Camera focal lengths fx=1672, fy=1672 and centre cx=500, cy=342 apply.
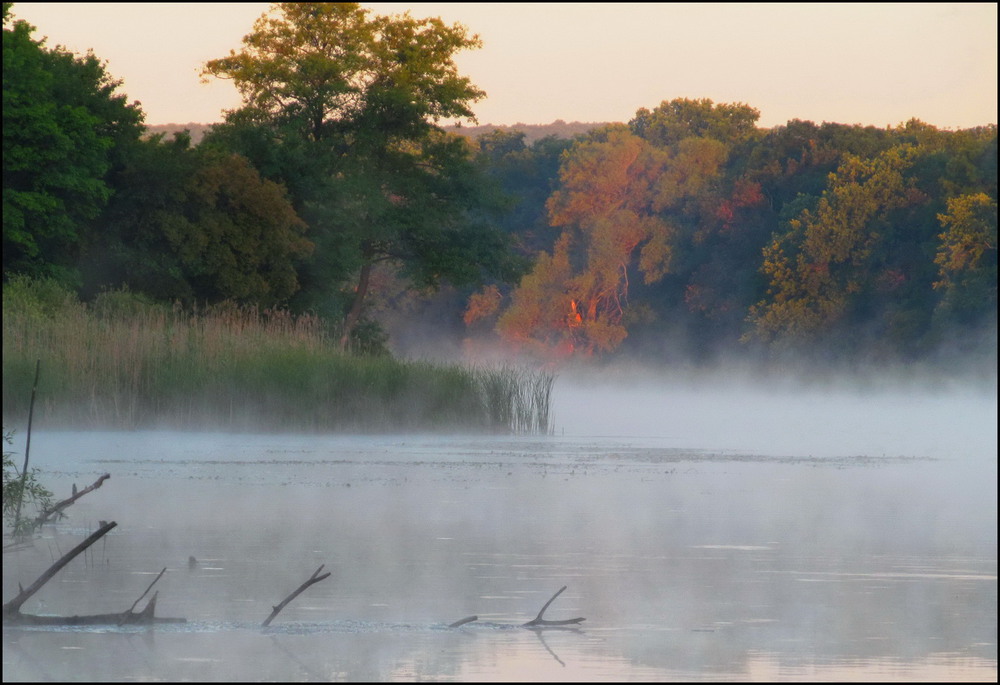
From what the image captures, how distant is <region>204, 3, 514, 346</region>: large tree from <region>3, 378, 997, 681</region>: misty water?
24331 millimetres

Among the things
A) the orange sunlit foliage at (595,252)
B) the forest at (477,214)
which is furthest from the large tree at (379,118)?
the orange sunlit foliage at (595,252)

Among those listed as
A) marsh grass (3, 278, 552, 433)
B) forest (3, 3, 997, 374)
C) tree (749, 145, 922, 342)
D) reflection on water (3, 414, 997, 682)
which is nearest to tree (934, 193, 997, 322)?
forest (3, 3, 997, 374)

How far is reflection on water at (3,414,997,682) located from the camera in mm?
6410

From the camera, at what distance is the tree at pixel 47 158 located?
99.8ft

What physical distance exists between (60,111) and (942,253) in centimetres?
2726

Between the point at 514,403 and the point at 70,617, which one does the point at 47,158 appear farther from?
the point at 70,617

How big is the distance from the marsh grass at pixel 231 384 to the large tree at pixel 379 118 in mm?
17719

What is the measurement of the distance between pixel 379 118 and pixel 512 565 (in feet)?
114

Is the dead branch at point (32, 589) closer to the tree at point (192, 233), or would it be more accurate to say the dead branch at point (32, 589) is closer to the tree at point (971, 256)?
the tree at point (192, 233)

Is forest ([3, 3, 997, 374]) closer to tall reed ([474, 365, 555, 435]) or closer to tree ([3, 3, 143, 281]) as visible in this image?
tree ([3, 3, 143, 281])

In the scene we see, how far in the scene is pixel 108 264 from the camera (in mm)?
32875

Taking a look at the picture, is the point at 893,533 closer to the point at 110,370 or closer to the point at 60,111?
the point at 110,370

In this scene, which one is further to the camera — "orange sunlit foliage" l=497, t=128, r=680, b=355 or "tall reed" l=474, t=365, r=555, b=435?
"orange sunlit foliage" l=497, t=128, r=680, b=355

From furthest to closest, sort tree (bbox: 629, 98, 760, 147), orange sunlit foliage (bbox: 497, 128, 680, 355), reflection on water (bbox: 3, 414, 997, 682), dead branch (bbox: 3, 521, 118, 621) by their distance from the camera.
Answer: tree (bbox: 629, 98, 760, 147) < orange sunlit foliage (bbox: 497, 128, 680, 355) < dead branch (bbox: 3, 521, 118, 621) < reflection on water (bbox: 3, 414, 997, 682)
